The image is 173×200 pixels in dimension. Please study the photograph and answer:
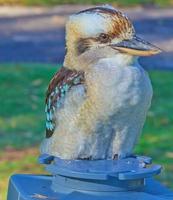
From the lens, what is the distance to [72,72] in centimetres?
351

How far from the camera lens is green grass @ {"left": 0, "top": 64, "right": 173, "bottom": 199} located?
8.94m

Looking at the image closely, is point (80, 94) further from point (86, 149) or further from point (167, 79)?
point (167, 79)

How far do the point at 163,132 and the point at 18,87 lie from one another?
3039mm

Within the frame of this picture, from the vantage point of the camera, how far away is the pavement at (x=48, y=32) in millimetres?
15484

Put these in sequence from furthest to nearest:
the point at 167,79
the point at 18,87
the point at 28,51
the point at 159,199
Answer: the point at 28,51, the point at 167,79, the point at 18,87, the point at 159,199

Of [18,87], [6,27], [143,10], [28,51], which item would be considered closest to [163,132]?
[18,87]

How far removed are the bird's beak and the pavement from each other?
11.2m

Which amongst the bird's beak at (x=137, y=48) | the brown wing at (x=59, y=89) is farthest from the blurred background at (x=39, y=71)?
the bird's beak at (x=137, y=48)

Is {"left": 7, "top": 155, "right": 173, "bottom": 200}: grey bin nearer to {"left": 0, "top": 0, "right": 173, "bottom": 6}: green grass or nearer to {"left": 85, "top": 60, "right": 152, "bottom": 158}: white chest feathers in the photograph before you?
{"left": 85, "top": 60, "right": 152, "bottom": 158}: white chest feathers

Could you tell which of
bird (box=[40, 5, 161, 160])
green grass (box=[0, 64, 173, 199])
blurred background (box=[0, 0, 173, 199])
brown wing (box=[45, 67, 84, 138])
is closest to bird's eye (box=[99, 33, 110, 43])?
bird (box=[40, 5, 161, 160])

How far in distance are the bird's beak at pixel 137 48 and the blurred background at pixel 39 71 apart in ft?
15.1

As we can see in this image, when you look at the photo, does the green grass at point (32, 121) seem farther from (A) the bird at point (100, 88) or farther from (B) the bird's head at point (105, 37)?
(B) the bird's head at point (105, 37)

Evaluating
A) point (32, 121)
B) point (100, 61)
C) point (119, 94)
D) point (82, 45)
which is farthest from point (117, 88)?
point (32, 121)

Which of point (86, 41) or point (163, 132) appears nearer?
point (86, 41)
